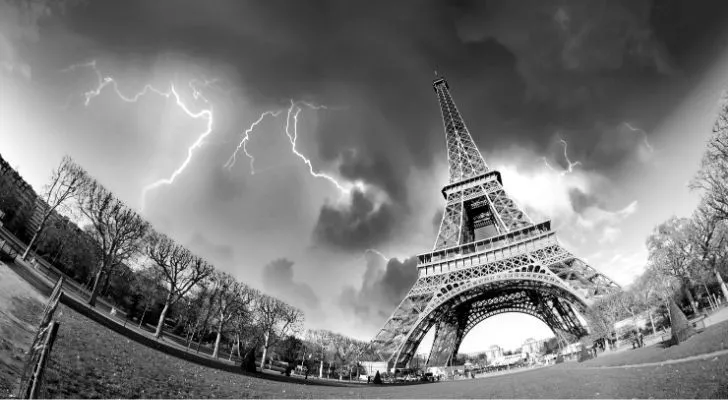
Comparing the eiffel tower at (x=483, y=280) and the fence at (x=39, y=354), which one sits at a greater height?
the eiffel tower at (x=483, y=280)

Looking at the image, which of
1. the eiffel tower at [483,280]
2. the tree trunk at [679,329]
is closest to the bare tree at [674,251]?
the eiffel tower at [483,280]

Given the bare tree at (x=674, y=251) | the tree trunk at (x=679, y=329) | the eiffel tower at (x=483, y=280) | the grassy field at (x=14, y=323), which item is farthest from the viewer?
the eiffel tower at (x=483, y=280)

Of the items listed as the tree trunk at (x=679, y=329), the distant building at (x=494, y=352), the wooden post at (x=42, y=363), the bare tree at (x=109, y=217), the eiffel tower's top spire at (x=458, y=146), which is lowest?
the distant building at (x=494, y=352)

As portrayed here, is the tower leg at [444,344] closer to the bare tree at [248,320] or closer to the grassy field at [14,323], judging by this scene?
the bare tree at [248,320]

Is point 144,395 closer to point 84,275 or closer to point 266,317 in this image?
point 266,317

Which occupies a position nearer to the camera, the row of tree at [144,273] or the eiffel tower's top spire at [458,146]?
the row of tree at [144,273]

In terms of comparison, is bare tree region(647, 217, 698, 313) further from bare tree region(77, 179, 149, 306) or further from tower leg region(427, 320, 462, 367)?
bare tree region(77, 179, 149, 306)

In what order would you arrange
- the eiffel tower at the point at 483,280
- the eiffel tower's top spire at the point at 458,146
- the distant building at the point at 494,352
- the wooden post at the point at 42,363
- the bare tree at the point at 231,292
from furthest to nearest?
the distant building at the point at 494,352
the eiffel tower's top spire at the point at 458,146
the bare tree at the point at 231,292
the eiffel tower at the point at 483,280
the wooden post at the point at 42,363
